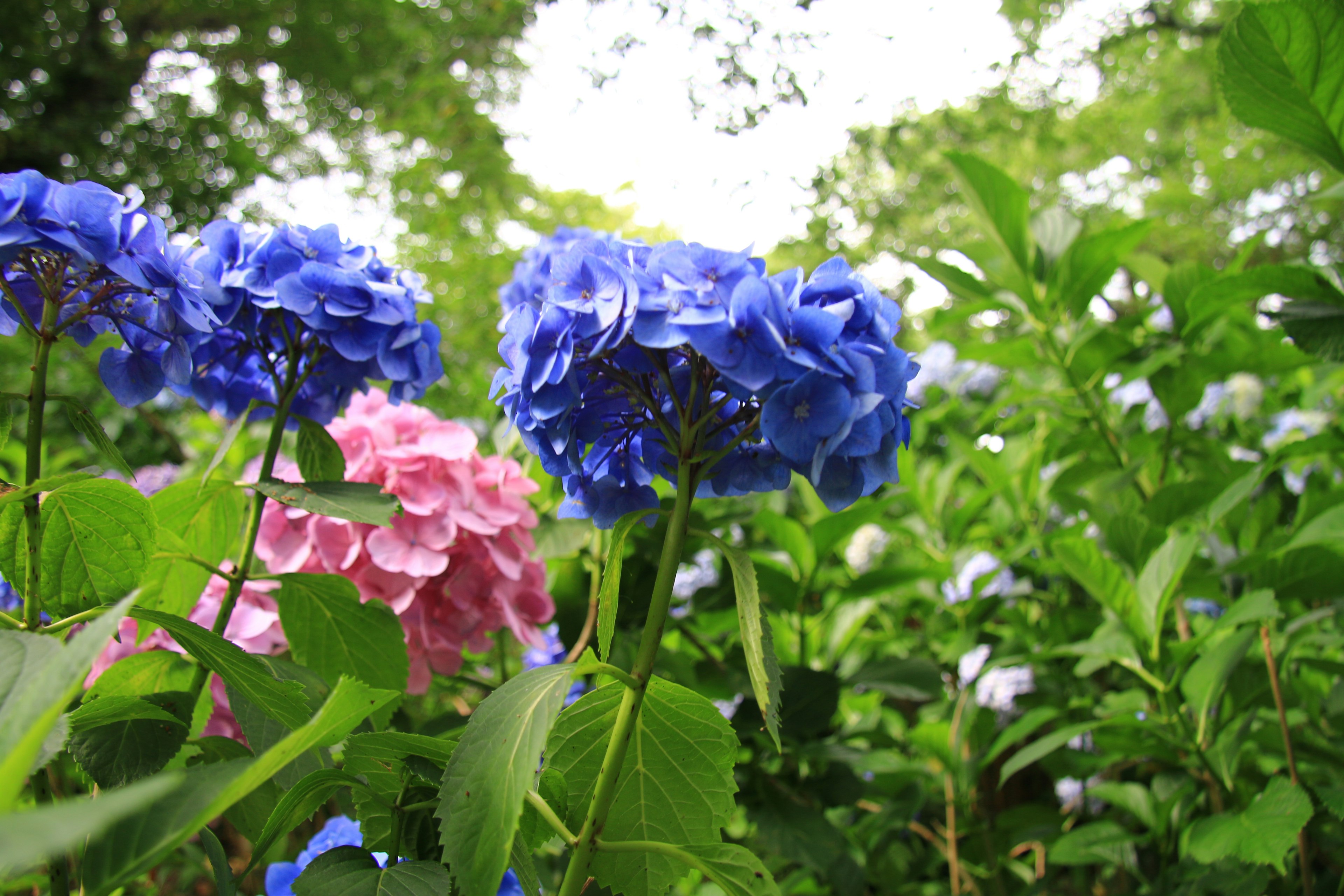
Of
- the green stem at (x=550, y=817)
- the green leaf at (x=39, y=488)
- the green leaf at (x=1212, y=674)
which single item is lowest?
the green leaf at (x=1212, y=674)

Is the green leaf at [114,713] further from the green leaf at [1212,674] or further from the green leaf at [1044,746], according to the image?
the green leaf at [1212,674]

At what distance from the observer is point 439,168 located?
13.1 ft

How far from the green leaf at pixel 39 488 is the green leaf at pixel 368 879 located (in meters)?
0.39

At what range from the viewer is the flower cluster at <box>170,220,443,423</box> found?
0.92m

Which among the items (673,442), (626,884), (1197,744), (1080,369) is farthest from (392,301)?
(1080,369)

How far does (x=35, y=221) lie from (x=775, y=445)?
68 cm

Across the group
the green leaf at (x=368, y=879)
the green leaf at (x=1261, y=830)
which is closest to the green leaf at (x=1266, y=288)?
the green leaf at (x=1261, y=830)

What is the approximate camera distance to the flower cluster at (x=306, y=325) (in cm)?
92

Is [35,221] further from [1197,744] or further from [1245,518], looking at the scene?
[1245,518]

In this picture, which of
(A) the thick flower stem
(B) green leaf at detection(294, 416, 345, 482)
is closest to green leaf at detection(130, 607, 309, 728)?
(A) the thick flower stem

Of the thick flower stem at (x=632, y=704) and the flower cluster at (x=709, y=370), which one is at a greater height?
the flower cluster at (x=709, y=370)

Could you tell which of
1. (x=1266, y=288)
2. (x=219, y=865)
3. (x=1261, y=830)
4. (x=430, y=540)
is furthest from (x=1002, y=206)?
(x=219, y=865)

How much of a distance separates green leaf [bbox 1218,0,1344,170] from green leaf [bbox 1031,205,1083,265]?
52 centimetres

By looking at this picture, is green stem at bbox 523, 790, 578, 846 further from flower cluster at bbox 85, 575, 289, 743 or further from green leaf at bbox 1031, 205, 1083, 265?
green leaf at bbox 1031, 205, 1083, 265
